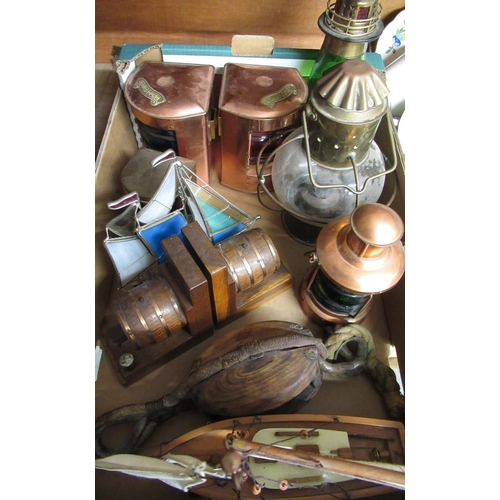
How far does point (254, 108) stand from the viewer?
851mm

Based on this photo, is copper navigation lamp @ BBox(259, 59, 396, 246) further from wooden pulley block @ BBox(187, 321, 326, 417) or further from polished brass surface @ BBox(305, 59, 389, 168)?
wooden pulley block @ BBox(187, 321, 326, 417)

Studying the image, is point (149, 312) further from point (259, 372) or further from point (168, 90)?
point (168, 90)

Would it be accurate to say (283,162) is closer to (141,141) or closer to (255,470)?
(141,141)

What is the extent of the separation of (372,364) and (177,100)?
69 centimetres

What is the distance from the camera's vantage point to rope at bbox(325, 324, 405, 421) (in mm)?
742

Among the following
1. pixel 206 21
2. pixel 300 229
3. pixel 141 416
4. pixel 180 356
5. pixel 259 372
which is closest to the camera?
pixel 259 372

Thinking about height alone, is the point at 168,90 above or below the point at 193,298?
above

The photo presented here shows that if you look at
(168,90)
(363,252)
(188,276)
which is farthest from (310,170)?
(168,90)

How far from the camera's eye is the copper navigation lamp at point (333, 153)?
64 cm

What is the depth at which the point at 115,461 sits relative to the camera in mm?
524

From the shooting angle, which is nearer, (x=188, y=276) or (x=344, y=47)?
(x=188, y=276)

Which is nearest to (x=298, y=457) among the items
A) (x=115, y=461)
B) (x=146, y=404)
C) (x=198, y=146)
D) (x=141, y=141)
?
(x=115, y=461)

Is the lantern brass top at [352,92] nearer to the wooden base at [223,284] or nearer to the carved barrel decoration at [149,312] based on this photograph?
the wooden base at [223,284]

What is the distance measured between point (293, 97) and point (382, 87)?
264 mm
